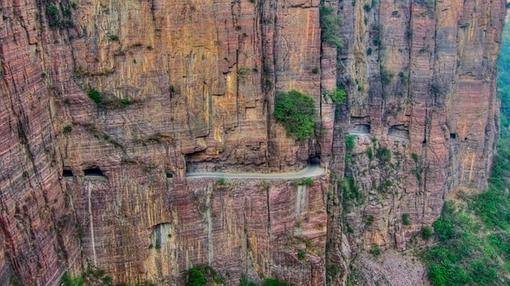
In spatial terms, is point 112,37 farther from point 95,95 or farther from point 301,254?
point 301,254

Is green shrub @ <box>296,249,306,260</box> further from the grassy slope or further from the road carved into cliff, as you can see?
the grassy slope

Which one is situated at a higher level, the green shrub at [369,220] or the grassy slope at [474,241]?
the green shrub at [369,220]

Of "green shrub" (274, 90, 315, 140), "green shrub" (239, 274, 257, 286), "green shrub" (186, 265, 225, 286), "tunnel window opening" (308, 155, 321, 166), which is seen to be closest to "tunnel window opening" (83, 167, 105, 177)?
"green shrub" (186, 265, 225, 286)

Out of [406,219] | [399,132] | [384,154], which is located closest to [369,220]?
[406,219]

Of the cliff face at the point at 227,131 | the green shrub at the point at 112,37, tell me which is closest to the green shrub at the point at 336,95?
the cliff face at the point at 227,131

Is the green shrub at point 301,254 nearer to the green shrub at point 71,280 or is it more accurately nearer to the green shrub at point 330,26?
the green shrub at point 71,280


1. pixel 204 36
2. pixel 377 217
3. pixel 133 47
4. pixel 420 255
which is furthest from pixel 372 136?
pixel 133 47

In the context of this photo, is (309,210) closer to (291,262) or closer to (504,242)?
(291,262)
